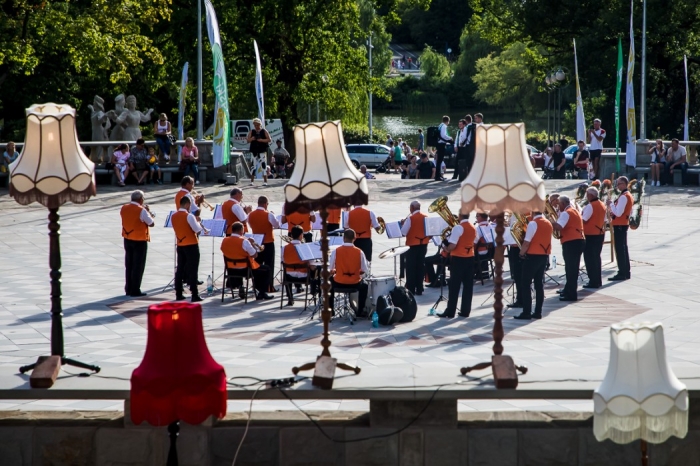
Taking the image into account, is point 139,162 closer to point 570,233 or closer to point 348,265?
point 348,265

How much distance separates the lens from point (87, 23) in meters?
33.3

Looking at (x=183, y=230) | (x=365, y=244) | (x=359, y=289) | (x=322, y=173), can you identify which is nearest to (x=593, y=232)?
(x=365, y=244)

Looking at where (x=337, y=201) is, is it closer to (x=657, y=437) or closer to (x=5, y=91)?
(x=657, y=437)

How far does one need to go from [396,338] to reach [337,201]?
18.5ft

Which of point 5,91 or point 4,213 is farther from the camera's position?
point 5,91

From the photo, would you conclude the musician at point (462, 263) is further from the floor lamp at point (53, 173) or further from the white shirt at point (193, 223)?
the floor lamp at point (53, 173)

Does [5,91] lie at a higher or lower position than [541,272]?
higher

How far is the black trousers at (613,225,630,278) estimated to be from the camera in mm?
18906

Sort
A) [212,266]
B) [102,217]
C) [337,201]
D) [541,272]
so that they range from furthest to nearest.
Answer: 1. [102,217]
2. [212,266]
3. [541,272]
4. [337,201]

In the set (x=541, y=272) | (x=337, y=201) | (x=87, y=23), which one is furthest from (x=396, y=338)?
(x=87, y=23)

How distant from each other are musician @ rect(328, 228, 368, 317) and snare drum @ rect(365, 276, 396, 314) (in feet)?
0.49

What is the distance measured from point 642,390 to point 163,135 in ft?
87.1

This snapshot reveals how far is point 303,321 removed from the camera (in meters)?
15.8

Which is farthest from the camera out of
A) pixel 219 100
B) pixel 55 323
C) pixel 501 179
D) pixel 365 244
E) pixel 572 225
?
Result: pixel 219 100
